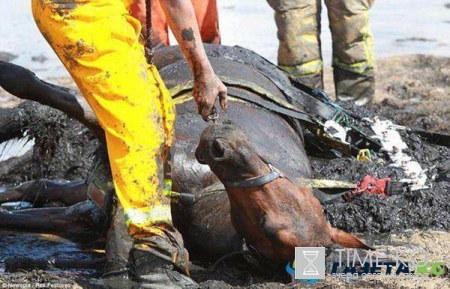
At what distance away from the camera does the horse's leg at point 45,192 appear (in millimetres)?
5348

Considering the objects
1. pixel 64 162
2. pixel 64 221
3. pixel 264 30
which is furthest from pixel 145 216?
pixel 264 30

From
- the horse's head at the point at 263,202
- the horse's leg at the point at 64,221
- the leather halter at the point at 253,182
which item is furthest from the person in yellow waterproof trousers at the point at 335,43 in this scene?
the leather halter at the point at 253,182

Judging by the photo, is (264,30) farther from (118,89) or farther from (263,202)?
(118,89)

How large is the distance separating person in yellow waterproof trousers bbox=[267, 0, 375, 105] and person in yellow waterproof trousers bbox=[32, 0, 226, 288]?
3.23m

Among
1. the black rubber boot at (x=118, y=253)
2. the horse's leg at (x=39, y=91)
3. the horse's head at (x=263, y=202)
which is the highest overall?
the horse's leg at (x=39, y=91)

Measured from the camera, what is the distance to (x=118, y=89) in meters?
3.57

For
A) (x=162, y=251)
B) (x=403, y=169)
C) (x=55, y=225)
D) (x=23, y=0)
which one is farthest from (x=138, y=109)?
(x=23, y=0)

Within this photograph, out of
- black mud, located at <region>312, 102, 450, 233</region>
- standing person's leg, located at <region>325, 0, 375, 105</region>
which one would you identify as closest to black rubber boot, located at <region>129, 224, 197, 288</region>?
black mud, located at <region>312, 102, 450, 233</region>

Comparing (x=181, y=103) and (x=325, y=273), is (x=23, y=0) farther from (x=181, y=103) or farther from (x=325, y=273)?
(x=325, y=273)

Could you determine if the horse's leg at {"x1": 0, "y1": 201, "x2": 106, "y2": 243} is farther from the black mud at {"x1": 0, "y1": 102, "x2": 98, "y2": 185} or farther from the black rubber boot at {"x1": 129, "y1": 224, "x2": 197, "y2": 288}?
the black rubber boot at {"x1": 129, "y1": 224, "x2": 197, "y2": 288}

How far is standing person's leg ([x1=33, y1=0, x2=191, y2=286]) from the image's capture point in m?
3.58

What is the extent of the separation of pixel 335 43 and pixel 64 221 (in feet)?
9.84

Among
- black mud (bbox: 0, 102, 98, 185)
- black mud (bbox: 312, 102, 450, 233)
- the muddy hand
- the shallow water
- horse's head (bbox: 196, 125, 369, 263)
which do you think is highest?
the muddy hand

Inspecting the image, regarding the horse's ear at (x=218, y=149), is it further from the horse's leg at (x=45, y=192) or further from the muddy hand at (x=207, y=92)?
the horse's leg at (x=45, y=192)
